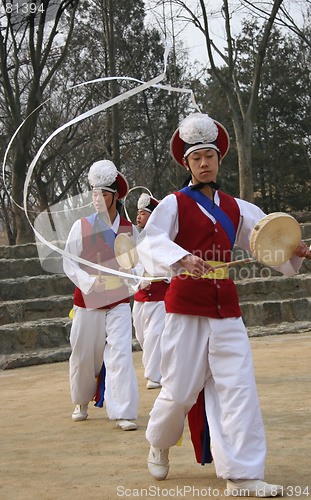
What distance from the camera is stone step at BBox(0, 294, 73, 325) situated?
9820 mm

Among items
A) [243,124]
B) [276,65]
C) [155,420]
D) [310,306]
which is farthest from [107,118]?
[155,420]

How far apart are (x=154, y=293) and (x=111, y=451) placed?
281cm

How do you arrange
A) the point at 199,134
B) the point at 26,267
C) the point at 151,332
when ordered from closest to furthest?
the point at 199,134 → the point at 151,332 → the point at 26,267

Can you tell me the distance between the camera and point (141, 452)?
12.4 feet

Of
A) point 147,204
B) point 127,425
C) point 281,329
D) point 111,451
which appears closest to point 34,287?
point 281,329

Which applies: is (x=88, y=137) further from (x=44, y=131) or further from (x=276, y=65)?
(x=276, y=65)

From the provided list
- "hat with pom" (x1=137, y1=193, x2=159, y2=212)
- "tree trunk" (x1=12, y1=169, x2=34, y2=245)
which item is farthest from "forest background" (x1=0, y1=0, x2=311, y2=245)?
"hat with pom" (x1=137, y1=193, x2=159, y2=212)

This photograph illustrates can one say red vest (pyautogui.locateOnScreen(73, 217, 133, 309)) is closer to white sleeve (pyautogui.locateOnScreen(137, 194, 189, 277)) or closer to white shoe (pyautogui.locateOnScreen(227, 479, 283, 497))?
white sleeve (pyautogui.locateOnScreen(137, 194, 189, 277))

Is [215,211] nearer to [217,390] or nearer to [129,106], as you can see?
[217,390]

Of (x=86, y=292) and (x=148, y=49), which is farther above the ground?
(x=148, y=49)

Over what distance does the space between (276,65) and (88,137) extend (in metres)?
9.30

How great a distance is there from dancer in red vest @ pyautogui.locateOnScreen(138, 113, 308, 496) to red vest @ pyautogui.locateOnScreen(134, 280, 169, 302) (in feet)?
10.8

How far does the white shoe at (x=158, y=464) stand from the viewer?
3.16 m

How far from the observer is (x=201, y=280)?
10.3 feet
